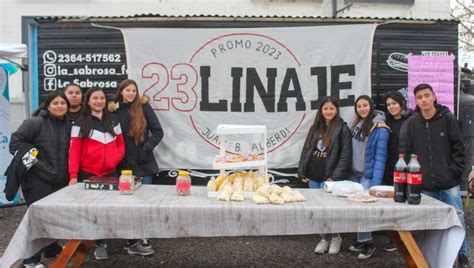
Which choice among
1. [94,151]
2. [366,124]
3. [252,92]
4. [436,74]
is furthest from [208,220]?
[436,74]

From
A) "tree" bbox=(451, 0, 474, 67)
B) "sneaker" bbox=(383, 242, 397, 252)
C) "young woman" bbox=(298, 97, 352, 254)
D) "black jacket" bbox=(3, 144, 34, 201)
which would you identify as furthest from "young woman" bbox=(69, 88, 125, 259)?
"tree" bbox=(451, 0, 474, 67)

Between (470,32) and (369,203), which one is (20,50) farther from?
(470,32)

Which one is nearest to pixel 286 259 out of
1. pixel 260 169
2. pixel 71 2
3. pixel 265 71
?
pixel 260 169

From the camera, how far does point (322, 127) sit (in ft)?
16.1

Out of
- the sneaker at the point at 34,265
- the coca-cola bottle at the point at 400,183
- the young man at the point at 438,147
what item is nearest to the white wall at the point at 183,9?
the sneaker at the point at 34,265

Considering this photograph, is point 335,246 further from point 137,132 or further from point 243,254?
point 137,132

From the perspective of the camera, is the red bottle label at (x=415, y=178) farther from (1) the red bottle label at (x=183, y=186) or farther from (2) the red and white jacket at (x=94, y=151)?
(2) the red and white jacket at (x=94, y=151)

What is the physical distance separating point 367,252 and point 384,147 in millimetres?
1180

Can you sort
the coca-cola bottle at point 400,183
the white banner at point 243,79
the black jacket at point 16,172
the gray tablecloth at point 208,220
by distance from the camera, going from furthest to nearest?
the white banner at point 243,79 → the black jacket at point 16,172 → the coca-cola bottle at point 400,183 → the gray tablecloth at point 208,220

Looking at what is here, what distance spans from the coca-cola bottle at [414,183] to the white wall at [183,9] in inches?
318

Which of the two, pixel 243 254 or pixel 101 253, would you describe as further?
pixel 243 254

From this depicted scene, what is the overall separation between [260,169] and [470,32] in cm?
2017

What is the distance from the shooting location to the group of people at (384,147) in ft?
13.6

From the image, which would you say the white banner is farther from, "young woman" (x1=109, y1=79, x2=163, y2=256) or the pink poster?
the pink poster
